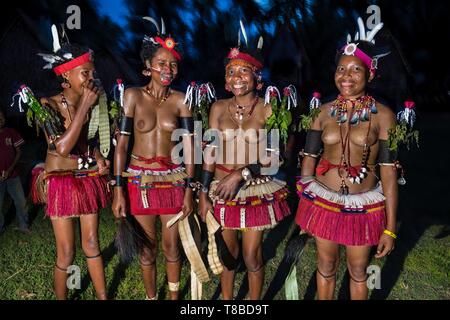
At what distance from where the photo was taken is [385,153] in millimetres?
3486

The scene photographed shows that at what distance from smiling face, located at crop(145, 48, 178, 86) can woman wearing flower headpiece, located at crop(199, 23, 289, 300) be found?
21.4 inches

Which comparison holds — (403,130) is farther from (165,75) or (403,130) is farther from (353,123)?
(165,75)

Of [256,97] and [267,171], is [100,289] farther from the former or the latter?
[256,97]

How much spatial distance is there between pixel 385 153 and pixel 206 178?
1.72 meters

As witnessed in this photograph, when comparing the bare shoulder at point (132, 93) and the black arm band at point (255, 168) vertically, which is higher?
the bare shoulder at point (132, 93)

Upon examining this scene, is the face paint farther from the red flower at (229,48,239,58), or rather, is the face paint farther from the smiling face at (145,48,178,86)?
the red flower at (229,48,239,58)

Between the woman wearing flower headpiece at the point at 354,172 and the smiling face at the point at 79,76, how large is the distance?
221cm

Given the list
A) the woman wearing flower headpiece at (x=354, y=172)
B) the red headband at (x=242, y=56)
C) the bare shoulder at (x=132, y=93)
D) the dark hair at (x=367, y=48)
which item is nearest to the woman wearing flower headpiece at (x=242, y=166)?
the red headband at (x=242, y=56)

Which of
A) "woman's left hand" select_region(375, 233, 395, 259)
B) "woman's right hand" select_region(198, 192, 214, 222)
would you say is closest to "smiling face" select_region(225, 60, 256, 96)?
"woman's right hand" select_region(198, 192, 214, 222)

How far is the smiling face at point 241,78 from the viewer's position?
3.85 metres

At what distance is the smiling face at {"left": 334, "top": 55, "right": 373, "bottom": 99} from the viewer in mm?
3451

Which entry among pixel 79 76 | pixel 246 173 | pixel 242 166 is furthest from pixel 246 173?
pixel 79 76

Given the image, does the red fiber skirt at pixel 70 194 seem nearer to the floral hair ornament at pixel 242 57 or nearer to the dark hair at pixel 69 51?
the dark hair at pixel 69 51

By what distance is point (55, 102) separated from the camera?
381 centimetres
